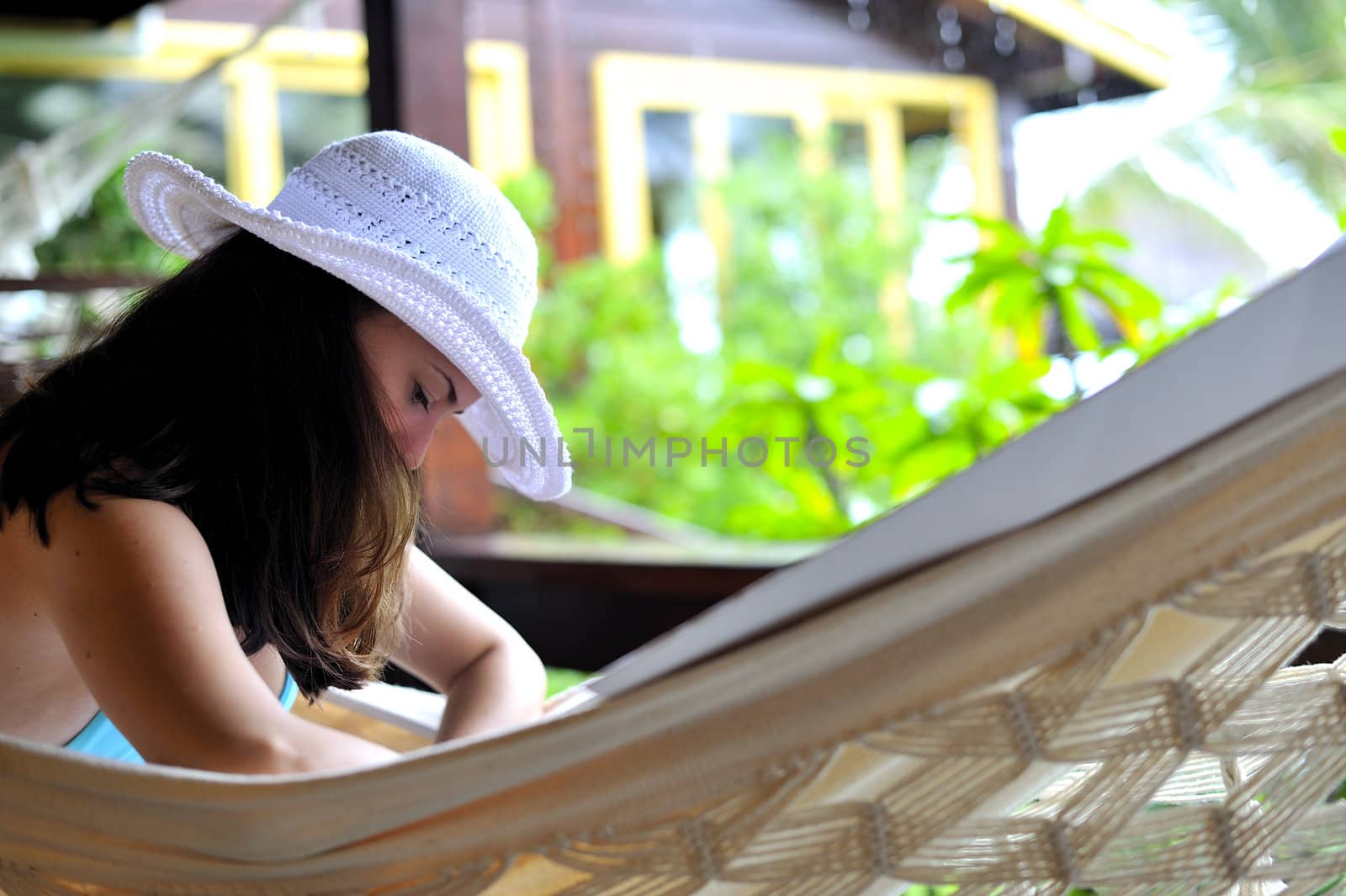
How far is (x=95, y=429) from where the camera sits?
813 mm

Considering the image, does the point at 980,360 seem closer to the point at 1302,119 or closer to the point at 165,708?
the point at 1302,119

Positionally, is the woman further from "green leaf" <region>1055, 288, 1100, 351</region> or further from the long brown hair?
"green leaf" <region>1055, 288, 1100, 351</region>

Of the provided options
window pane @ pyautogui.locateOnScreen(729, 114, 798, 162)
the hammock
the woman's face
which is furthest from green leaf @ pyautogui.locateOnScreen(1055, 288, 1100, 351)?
window pane @ pyautogui.locateOnScreen(729, 114, 798, 162)

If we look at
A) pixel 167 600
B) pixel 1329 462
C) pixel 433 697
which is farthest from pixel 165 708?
pixel 1329 462

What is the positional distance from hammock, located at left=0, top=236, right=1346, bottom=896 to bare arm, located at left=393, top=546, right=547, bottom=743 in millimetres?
442

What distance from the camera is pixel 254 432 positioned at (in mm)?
837

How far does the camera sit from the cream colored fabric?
0.58 metres

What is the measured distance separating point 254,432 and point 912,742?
1.57 ft

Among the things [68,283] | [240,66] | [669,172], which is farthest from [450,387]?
[669,172]

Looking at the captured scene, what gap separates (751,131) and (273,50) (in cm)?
190

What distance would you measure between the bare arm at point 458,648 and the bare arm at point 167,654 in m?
0.32

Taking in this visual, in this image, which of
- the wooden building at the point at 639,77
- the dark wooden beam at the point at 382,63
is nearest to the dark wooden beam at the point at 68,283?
the dark wooden beam at the point at 382,63

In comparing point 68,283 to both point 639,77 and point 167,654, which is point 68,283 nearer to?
point 167,654

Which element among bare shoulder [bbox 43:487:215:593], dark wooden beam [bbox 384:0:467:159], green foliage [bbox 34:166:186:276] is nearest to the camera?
bare shoulder [bbox 43:487:215:593]
